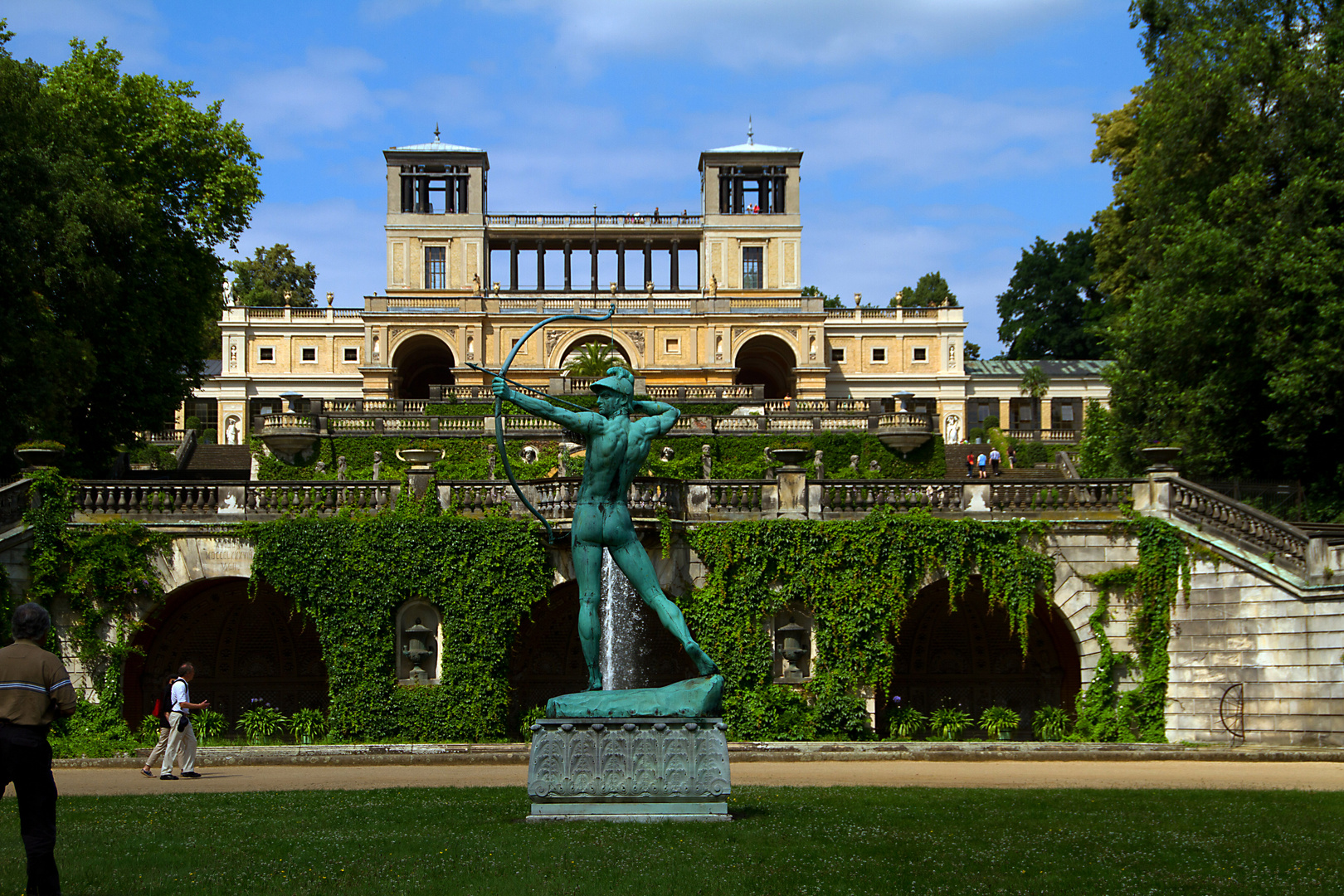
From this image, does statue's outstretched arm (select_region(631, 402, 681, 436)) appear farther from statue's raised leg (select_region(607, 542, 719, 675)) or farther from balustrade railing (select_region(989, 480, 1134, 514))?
balustrade railing (select_region(989, 480, 1134, 514))

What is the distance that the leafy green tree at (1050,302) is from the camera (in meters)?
77.9

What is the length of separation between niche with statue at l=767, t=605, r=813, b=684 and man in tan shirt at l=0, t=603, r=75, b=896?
14.9m

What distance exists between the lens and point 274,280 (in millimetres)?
83312

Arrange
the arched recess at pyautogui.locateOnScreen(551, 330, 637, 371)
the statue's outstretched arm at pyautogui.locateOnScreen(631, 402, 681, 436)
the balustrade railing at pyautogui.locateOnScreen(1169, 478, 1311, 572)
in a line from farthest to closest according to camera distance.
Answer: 1. the arched recess at pyautogui.locateOnScreen(551, 330, 637, 371)
2. the balustrade railing at pyautogui.locateOnScreen(1169, 478, 1311, 572)
3. the statue's outstretched arm at pyautogui.locateOnScreen(631, 402, 681, 436)

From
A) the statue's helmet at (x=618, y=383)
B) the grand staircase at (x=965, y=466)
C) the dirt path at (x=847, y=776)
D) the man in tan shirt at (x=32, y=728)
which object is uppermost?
the grand staircase at (x=965, y=466)

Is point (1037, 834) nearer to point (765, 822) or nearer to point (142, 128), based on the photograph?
point (765, 822)

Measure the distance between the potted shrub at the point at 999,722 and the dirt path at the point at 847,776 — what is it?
3.67 metres

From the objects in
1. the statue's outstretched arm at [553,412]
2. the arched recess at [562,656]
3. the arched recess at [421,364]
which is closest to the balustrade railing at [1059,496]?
the arched recess at [562,656]

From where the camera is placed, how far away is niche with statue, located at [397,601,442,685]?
2200 centimetres

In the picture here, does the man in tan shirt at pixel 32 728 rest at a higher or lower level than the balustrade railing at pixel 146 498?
lower

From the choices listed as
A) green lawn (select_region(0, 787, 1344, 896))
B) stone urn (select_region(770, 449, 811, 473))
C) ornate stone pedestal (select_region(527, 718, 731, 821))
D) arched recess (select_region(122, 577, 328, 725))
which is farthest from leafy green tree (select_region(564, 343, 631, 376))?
ornate stone pedestal (select_region(527, 718, 731, 821))

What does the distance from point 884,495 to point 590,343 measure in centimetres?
4345

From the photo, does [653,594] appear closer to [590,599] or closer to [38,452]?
[590,599]

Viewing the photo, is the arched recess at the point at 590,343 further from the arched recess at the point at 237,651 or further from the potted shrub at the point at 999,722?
the potted shrub at the point at 999,722
